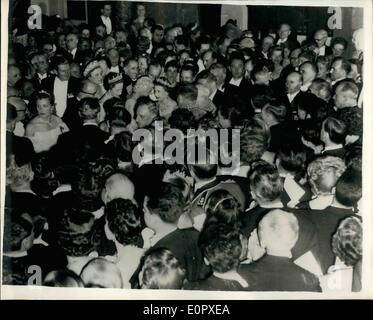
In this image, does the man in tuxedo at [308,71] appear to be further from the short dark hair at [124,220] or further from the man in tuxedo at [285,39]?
the short dark hair at [124,220]

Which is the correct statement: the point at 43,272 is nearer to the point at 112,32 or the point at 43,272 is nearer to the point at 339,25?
the point at 112,32

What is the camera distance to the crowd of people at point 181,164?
0.87 metres

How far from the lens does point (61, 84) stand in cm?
89

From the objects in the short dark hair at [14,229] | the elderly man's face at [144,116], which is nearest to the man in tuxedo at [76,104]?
the elderly man's face at [144,116]

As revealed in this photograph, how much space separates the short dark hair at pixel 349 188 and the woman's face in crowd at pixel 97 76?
526mm

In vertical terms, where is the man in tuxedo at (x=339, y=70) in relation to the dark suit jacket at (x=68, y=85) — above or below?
above

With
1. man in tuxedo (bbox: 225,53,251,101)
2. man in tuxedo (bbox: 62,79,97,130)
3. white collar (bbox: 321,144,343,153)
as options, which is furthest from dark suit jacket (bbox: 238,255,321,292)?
man in tuxedo (bbox: 62,79,97,130)

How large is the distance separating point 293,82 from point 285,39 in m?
0.09

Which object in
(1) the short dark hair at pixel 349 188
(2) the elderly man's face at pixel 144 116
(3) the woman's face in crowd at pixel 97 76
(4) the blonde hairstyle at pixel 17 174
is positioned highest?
(3) the woman's face in crowd at pixel 97 76

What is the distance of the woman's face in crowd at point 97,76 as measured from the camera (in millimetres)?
889

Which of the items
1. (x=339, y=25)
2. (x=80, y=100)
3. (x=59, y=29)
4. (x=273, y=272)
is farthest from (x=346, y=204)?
Answer: (x=59, y=29)

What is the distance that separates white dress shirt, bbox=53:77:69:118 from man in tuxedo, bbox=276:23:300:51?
45cm

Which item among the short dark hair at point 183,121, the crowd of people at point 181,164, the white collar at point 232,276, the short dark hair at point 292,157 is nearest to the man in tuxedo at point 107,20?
the crowd of people at point 181,164

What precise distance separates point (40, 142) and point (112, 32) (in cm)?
27
